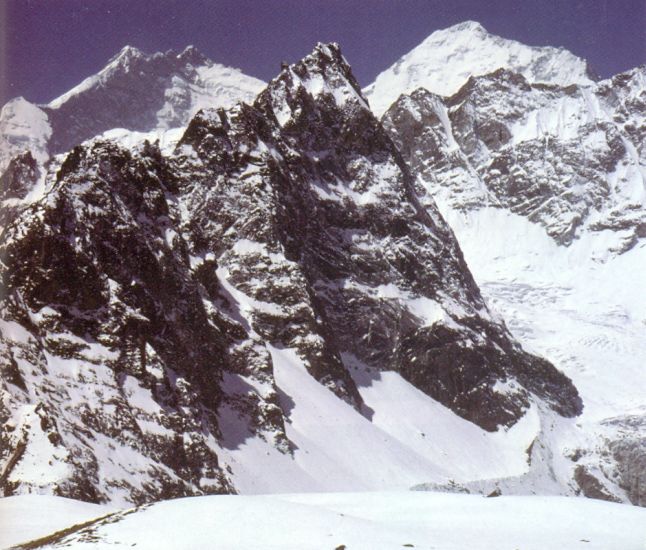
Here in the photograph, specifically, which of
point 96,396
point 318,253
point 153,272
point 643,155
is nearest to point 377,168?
point 318,253

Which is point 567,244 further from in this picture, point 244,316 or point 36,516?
point 36,516

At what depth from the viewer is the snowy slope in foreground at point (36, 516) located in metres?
20.1

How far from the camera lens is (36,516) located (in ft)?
72.4

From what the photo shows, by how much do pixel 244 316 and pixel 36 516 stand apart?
57934mm

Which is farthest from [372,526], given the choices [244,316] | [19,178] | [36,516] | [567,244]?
[567,244]

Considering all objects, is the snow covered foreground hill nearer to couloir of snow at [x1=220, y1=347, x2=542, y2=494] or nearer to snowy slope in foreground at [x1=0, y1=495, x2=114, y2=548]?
couloir of snow at [x1=220, y1=347, x2=542, y2=494]

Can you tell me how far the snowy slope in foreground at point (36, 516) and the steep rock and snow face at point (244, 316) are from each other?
471 inches

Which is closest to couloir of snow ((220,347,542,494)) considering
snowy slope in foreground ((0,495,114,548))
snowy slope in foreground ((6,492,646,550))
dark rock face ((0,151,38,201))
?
snowy slope in foreground ((0,495,114,548))

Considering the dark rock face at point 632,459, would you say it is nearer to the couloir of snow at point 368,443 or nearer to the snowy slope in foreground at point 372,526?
the couloir of snow at point 368,443

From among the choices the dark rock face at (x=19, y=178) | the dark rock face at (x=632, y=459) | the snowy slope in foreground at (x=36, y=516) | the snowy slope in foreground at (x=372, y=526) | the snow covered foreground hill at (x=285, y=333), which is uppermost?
the dark rock face at (x=19, y=178)

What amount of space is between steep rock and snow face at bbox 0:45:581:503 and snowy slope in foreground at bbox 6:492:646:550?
18.4 metres

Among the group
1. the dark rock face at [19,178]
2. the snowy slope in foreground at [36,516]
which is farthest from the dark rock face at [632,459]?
the dark rock face at [19,178]

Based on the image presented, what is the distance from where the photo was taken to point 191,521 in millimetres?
19312

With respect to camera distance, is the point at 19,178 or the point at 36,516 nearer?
the point at 36,516
